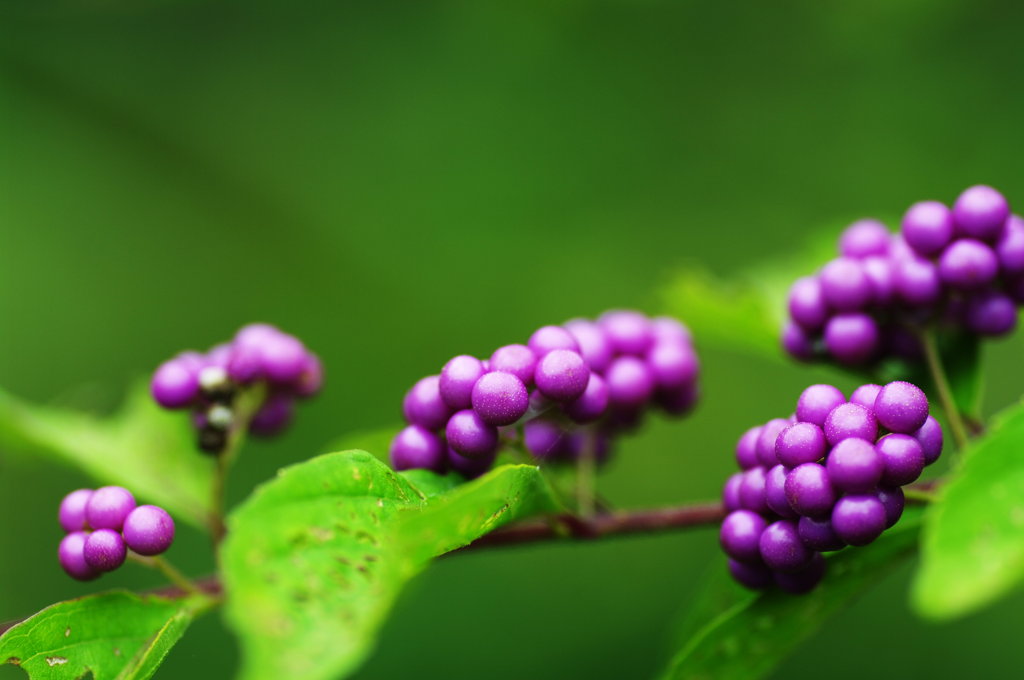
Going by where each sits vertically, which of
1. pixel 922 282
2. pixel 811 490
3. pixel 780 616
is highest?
pixel 922 282

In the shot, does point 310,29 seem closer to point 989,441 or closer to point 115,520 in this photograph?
point 115,520

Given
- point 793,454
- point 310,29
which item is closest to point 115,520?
point 793,454

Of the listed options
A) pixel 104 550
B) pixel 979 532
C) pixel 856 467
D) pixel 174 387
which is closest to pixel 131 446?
pixel 174 387

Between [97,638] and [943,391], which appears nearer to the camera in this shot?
[97,638]

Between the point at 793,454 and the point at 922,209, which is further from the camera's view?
the point at 922,209

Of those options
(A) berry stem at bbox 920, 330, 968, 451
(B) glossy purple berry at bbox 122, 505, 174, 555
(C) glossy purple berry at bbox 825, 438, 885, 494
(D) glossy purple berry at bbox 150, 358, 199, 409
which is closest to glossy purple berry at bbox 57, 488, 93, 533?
(B) glossy purple berry at bbox 122, 505, 174, 555

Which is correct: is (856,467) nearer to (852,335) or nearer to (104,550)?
(852,335)
